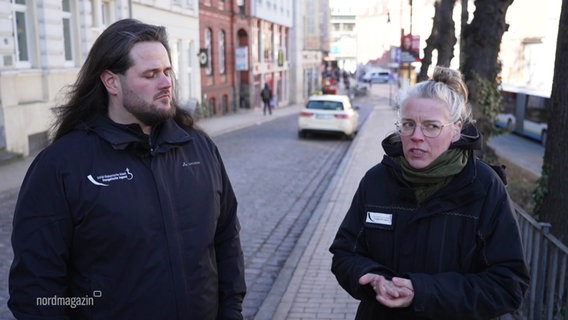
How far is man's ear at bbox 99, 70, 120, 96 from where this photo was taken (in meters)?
2.35

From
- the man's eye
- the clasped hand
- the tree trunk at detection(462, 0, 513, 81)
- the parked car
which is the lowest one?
the parked car

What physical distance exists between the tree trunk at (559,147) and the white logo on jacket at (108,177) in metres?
4.09

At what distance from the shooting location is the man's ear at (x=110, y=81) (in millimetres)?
2354

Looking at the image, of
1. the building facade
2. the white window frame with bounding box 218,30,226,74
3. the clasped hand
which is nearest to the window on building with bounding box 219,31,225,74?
the white window frame with bounding box 218,30,226,74

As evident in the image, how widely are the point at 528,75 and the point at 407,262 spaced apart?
42.5 meters

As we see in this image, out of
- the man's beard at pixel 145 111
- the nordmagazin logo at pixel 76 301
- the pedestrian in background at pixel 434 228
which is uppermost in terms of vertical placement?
the man's beard at pixel 145 111

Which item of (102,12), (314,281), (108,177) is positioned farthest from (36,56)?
(108,177)

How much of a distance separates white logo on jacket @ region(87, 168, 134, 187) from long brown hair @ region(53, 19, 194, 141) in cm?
31

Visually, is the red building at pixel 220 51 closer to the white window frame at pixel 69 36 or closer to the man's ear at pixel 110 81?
the white window frame at pixel 69 36

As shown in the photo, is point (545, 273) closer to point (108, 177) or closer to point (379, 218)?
point (379, 218)

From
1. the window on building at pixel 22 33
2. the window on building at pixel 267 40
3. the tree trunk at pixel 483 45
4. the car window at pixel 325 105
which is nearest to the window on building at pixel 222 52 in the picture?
the window on building at pixel 267 40

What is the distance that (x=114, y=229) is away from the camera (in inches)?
87.4

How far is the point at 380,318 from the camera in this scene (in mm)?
2438

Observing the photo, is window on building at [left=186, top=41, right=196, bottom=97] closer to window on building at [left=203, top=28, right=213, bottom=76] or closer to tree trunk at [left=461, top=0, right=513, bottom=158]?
window on building at [left=203, top=28, right=213, bottom=76]
